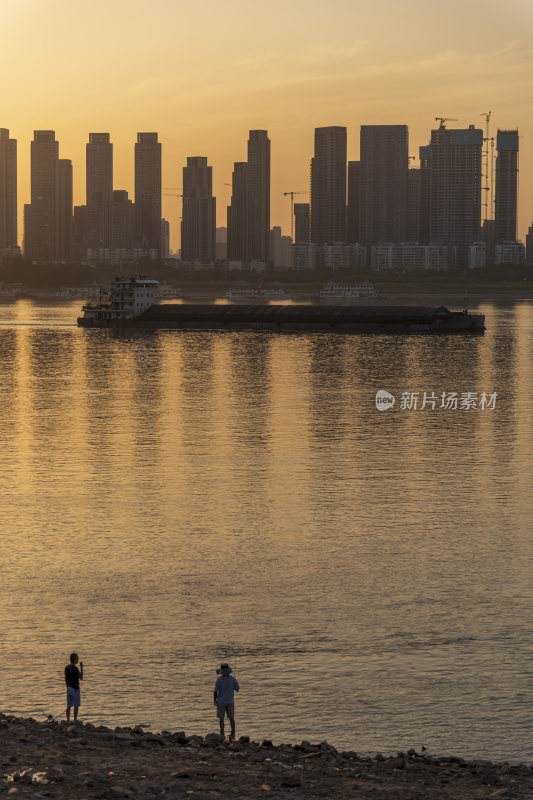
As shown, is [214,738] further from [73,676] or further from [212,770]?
[73,676]

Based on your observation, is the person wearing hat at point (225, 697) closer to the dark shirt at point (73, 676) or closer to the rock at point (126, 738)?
the rock at point (126, 738)

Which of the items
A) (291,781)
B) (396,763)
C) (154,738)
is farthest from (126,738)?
(396,763)

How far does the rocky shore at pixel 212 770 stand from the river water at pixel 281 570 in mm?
1534

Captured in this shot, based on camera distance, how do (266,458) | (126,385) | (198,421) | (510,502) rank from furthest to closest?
(126,385) < (198,421) < (266,458) < (510,502)

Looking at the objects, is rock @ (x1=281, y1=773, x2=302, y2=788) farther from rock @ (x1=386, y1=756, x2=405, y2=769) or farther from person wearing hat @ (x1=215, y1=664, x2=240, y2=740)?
person wearing hat @ (x1=215, y1=664, x2=240, y2=740)

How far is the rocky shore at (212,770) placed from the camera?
21250mm

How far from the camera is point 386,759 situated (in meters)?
24.0

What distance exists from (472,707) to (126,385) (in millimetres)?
82735

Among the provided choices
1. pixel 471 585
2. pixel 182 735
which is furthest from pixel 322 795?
pixel 471 585

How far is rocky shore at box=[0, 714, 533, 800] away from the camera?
69.7ft

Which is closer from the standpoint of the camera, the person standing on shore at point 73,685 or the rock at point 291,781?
the rock at point 291,781

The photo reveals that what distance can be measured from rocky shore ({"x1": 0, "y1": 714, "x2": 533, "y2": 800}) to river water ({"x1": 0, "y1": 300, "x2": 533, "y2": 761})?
153 cm

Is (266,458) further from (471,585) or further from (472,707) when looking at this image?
(472,707)

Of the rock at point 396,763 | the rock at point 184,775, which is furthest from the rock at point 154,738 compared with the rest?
the rock at point 396,763
